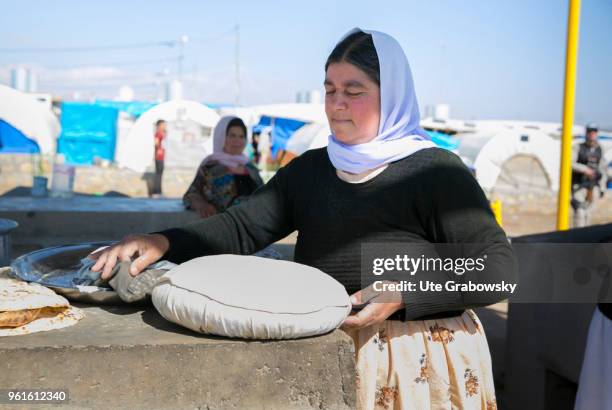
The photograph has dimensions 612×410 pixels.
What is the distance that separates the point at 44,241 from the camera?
254 inches

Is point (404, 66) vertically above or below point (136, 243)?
above

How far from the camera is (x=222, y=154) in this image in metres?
5.93

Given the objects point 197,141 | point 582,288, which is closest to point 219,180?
point 582,288

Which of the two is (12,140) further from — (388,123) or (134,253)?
(388,123)

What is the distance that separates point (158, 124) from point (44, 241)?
346 inches

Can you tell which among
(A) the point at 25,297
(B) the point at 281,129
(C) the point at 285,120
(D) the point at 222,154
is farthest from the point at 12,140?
(A) the point at 25,297

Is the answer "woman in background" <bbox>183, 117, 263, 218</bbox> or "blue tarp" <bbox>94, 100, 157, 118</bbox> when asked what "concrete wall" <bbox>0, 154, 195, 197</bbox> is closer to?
"blue tarp" <bbox>94, 100, 157, 118</bbox>

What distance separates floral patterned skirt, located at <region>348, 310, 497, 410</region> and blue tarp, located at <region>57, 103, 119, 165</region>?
20803mm

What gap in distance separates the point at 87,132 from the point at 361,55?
21.0 m

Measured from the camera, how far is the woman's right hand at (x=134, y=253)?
170 cm

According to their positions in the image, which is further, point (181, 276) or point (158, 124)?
point (158, 124)

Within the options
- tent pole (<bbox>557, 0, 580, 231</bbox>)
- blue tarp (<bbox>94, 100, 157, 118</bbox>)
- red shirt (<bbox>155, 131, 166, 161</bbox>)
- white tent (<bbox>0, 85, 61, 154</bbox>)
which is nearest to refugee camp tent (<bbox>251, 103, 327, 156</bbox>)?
blue tarp (<bbox>94, 100, 157, 118</bbox>)

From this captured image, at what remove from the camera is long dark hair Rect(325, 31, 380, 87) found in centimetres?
174

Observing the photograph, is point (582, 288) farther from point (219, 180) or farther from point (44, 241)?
point (44, 241)
